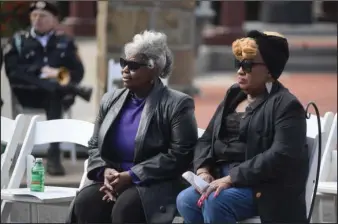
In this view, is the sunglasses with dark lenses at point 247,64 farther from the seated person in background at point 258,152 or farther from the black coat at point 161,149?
the black coat at point 161,149

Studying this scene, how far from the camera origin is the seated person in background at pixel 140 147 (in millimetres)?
6129

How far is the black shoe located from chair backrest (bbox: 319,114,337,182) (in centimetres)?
288

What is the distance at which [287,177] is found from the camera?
5.85m

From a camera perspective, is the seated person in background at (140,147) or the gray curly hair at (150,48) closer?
the seated person in background at (140,147)

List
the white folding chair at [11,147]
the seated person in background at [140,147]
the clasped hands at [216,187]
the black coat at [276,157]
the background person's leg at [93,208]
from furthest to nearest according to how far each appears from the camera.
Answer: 1. the white folding chair at [11,147]
2. the background person's leg at [93,208]
3. the seated person in background at [140,147]
4. the clasped hands at [216,187]
5. the black coat at [276,157]

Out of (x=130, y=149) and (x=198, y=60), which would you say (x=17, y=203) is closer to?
(x=130, y=149)

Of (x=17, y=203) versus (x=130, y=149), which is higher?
(x=130, y=149)

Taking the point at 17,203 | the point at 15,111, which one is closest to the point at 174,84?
the point at 15,111

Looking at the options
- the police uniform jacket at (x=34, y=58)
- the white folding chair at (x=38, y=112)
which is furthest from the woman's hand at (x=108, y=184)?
the white folding chair at (x=38, y=112)

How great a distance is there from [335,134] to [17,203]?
2014 mm

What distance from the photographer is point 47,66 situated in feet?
31.1

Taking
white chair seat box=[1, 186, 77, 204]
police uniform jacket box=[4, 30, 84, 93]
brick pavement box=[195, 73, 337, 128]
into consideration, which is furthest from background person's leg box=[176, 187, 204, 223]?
brick pavement box=[195, 73, 337, 128]

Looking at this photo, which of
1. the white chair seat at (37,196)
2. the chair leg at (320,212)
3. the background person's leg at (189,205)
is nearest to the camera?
the background person's leg at (189,205)

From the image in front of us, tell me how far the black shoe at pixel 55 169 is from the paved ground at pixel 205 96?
81 mm
